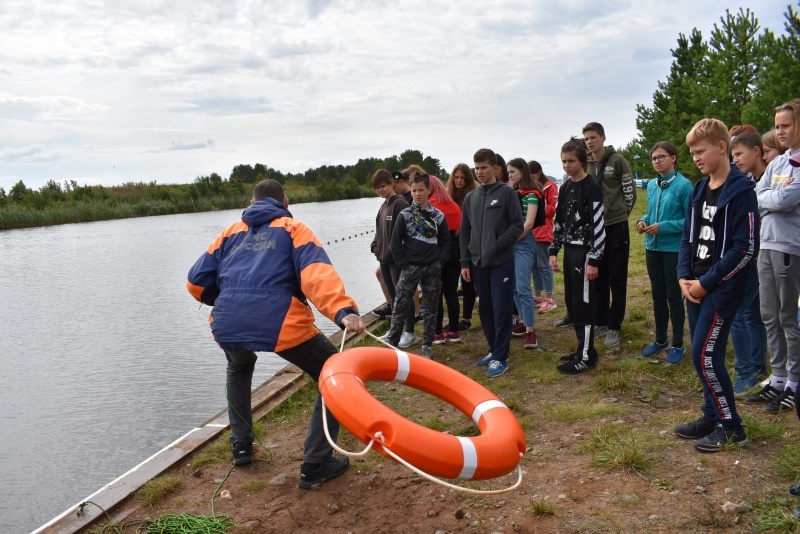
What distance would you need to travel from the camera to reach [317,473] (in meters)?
3.56

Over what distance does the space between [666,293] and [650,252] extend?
14.6 inches

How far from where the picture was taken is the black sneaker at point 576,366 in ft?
16.5

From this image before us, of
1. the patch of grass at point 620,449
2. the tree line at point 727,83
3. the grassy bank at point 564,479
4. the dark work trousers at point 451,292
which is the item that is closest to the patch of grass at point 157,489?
the grassy bank at point 564,479

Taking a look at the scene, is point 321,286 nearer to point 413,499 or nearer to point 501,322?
point 413,499

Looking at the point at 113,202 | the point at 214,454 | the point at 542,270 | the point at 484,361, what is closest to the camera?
the point at 214,454

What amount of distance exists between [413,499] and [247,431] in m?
1.23

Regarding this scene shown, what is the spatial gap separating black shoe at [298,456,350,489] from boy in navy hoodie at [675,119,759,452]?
2.07m

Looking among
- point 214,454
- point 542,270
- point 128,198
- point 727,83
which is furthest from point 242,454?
point 128,198

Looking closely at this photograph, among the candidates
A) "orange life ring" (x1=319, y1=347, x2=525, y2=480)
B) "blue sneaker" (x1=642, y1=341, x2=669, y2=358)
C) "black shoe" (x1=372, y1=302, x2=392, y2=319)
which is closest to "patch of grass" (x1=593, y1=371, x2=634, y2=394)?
"blue sneaker" (x1=642, y1=341, x2=669, y2=358)

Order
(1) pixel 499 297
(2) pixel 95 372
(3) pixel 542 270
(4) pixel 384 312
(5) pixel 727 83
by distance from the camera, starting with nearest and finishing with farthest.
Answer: (1) pixel 499 297, (2) pixel 95 372, (3) pixel 542 270, (4) pixel 384 312, (5) pixel 727 83

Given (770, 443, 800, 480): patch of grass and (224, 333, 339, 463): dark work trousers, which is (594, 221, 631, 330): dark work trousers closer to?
(770, 443, 800, 480): patch of grass

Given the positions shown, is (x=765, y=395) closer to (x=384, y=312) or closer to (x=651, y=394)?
(x=651, y=394)

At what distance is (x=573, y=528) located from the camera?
112 inches

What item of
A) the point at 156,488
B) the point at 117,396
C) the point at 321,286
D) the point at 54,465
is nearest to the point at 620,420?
the point at 321,286
